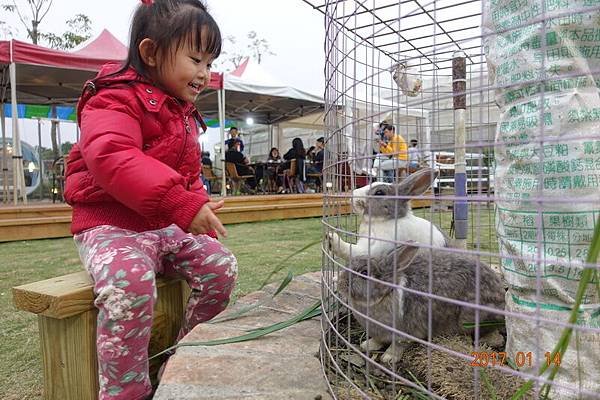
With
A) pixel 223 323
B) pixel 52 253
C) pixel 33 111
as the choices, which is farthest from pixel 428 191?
pixel 33 111

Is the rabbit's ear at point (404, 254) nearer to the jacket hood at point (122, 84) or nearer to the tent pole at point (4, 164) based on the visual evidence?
the jacket hood at point (122, 84)

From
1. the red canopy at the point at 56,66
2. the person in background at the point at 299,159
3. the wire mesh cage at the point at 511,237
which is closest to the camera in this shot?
the wire mesh cage at the point at 511,237

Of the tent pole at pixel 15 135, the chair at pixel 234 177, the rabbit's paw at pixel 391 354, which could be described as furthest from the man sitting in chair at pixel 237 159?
the rabbit's paw at pixel 391 354

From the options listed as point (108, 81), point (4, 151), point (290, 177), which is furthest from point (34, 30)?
point (108, 81)

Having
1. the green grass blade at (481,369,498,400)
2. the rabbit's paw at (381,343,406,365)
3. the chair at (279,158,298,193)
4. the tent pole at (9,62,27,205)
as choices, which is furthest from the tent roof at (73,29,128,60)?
the green grass blade at (481,369,498,400)

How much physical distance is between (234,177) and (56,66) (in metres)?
3.97

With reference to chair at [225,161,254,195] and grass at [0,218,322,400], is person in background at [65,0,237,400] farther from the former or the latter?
chair at [225,161,254,195]

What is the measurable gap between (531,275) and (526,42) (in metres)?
0.46

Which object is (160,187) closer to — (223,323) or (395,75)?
(223,323)

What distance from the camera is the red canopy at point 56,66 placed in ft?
18.2

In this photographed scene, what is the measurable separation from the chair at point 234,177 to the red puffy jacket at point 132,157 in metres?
7.35

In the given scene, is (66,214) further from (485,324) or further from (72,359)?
(485,324)

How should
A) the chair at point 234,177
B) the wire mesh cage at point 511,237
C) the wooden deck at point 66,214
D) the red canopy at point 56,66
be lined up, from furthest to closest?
1. the chair at point 234,177
2. the red canopy at point 56,66
3. the wooden deck at point 66,214
4. the wire mesh cage at point 511,237

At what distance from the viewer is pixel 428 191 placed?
5.20ft
